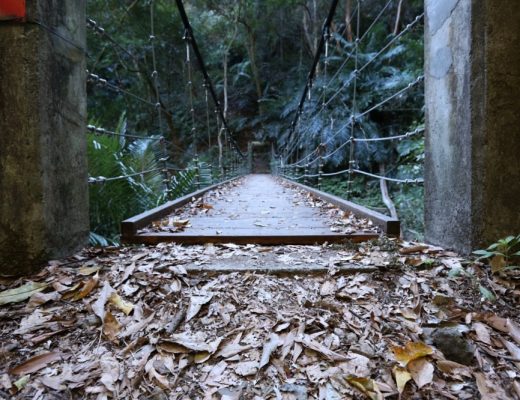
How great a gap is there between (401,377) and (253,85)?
14.7 meters

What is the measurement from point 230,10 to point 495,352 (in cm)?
1283

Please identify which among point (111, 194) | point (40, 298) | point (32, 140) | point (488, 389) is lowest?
point (488, 389)

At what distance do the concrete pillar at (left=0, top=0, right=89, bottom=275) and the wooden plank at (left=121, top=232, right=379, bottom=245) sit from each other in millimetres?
325

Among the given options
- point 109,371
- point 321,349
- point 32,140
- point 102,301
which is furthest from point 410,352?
point 32,140

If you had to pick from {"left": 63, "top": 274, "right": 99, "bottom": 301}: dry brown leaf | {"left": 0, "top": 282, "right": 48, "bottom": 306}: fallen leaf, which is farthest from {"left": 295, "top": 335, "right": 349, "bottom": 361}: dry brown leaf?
{"left": 0, "top": 282, "right": 48, "bottom": 306}: fallen leaf

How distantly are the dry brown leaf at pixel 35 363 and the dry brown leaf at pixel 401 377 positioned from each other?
71 cm

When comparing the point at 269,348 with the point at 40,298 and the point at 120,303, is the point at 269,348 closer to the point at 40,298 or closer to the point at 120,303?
the point at 120,303

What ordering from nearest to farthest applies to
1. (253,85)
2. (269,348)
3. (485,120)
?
(269,348)
(485,120)
(253,85)

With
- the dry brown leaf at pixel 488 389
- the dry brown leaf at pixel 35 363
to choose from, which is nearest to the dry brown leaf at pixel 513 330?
the dry brown leaf at pixel 488 389

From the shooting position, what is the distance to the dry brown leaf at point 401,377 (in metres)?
→ 0.66

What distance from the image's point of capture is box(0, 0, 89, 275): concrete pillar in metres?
0.98

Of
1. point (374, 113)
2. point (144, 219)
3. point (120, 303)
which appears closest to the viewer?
point (120, 303)

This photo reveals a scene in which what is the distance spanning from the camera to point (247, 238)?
1.40 metres

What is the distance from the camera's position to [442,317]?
85cm
